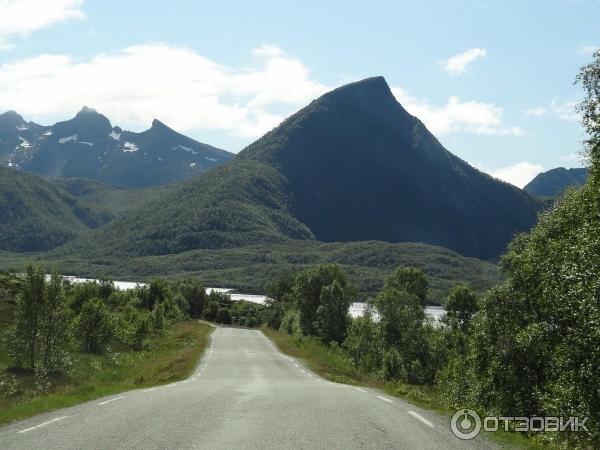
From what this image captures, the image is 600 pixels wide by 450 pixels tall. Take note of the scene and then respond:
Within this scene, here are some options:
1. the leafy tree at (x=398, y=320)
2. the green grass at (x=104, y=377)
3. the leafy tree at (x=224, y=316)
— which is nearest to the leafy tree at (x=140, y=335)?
the green grass at (x=104, y=377)

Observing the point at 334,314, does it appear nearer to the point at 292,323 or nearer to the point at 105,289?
the point at 292,323

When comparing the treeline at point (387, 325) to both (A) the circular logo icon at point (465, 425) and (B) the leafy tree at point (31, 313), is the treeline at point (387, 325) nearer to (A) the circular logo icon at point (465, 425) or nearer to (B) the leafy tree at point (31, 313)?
(B) the leafy tree at point (31, 313)

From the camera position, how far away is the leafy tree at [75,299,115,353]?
213 ft

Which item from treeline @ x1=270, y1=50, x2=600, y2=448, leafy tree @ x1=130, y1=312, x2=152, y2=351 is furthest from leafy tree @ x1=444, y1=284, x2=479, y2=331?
leafy tree @ x1=130, y1=312, x2=152, y2=351

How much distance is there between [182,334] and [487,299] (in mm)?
64417

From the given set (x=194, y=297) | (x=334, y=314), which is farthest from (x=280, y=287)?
(x=334, y=314)

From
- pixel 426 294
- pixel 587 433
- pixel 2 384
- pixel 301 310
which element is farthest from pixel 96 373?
pixel 426 294

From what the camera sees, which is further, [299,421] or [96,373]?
[96,373]

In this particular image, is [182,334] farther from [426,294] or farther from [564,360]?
[564,360]

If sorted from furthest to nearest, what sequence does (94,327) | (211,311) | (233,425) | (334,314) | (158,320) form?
(211,311) → (334,314) → (158,320) → (94,327) → (233,425)

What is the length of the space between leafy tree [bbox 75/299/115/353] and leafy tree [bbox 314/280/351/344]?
34003 mm

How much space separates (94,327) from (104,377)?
2478 cm

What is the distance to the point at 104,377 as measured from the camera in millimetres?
42469

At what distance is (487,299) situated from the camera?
28656 mm
